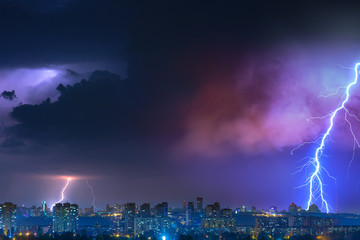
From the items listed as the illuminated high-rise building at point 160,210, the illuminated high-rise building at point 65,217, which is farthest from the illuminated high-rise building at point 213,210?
the illuminated high-rise building at point 65,217

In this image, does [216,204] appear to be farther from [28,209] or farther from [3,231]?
[28,209]

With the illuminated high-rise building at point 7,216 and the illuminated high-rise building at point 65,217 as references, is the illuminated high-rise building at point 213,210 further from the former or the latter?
the illuminated high-rise building at point 7,216

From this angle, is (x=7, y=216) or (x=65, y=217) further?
(x=65, y=217)

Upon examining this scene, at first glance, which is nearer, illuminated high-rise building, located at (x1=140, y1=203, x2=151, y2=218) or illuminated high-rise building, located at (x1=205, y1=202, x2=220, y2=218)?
illuminated high-rise building, located at (x1=140, y1=203, x2=151, y2=218)

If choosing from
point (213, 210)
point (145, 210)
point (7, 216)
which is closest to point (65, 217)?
point (7, 216)

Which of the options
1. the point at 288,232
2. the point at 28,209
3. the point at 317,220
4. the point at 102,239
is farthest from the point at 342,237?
the point at 28,209

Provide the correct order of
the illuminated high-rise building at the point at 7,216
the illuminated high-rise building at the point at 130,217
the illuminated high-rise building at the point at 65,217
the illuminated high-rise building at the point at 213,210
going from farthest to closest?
the illuminated high-rise building at the point at 213,210 → the illuminated high-rise building at the point at 130,217 → the illuminated high-rise building at the point at 65,217 → the illuminated high-rise building at the point at 7,216

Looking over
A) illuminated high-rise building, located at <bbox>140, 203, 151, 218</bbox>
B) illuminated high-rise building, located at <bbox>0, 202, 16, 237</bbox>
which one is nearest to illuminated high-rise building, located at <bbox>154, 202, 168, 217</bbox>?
illuminated high-rise building, located at <bbox>140, 203, 151, 218</bbox>

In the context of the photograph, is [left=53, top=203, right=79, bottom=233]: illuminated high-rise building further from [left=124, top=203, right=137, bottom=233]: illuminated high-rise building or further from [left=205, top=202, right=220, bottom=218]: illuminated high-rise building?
[left=205, top=202, right=220, bottom=218]: illuminated high-rise building

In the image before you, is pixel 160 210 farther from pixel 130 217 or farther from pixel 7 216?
pixel 7 216
